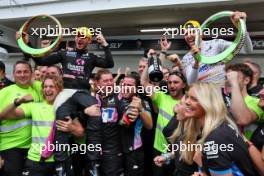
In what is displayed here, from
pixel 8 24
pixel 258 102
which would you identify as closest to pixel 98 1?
pixel 8 24

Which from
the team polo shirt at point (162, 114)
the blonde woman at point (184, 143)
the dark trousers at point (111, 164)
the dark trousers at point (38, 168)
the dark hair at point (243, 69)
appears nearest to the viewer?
the blonde woman at point (184, 143)

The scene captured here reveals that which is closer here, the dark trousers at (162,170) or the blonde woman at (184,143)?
the blonde woman at (184,143)

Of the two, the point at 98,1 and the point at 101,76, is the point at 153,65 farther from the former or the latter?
the point at 98,1

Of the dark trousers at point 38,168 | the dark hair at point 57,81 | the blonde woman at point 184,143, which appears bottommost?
the dark trousers at point 38,168

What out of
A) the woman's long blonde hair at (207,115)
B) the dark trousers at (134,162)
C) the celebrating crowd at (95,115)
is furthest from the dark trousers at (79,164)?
the woman's long blonde hair at (207,115)

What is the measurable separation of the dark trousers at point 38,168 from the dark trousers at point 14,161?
0.16 meters

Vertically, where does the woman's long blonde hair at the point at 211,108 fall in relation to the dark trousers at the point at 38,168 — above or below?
above

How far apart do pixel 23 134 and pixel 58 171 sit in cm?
62

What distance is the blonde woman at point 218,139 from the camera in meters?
2.21

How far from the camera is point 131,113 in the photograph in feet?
12.0

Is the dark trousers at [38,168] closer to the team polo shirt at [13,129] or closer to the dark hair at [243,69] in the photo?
the team polo shirt at [13,129]

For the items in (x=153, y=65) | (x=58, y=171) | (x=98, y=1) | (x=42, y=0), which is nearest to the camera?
(x=153, y=65)

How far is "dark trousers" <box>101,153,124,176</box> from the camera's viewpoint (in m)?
3.97

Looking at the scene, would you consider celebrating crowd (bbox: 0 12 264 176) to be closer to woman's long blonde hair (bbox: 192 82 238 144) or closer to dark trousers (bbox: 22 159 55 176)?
dark trousers (bbox: 22 159 55 176)
